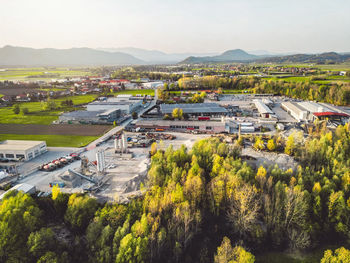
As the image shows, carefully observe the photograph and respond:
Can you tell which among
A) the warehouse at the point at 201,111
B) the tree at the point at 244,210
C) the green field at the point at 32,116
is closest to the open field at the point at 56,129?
the green field at the point at 32,116

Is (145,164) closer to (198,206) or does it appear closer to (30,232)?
(198,206)

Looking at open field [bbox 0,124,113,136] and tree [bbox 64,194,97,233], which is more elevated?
open field [bbox 0,124,113,136]

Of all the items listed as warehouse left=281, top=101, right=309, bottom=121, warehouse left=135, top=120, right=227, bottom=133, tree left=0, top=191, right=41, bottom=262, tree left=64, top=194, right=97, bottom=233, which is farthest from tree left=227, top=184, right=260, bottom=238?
warehouse left=281, top=101, right=309, bottom=121

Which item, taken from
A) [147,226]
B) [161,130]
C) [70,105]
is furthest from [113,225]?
[70,105]

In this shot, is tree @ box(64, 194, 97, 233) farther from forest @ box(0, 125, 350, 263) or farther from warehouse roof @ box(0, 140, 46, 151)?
warehouse roof @ box(0, 140, 46, 151)

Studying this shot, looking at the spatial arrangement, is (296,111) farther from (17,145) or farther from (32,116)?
(32,116)
